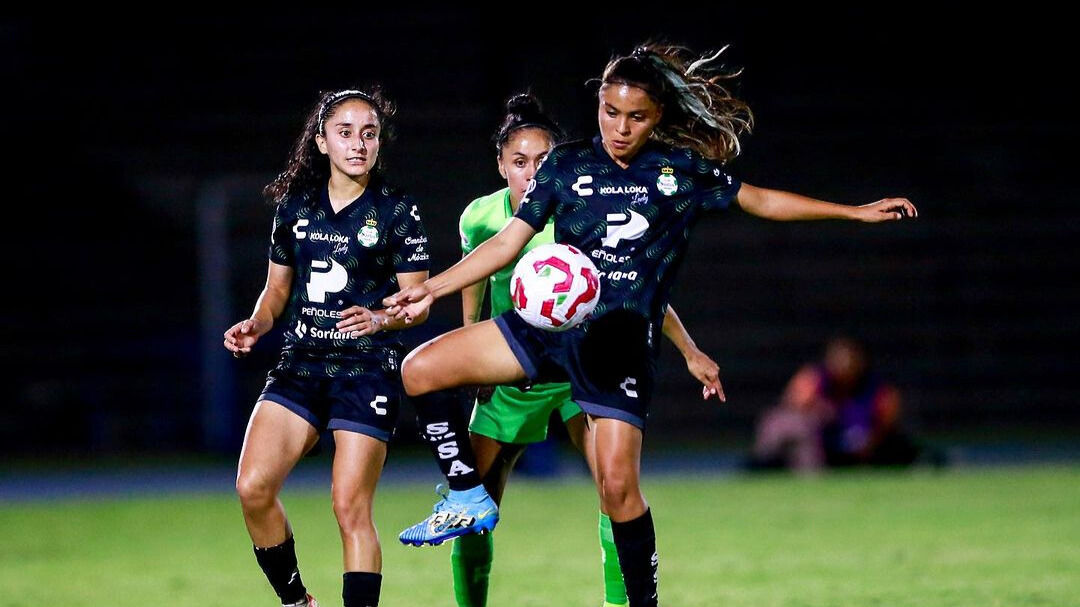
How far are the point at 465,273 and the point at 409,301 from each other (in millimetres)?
234

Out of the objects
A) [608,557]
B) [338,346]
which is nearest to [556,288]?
[338,346]

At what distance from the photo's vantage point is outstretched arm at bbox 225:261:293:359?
5.12m

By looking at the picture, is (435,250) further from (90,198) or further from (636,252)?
(636,252)

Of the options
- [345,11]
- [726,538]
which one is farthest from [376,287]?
[345,11]

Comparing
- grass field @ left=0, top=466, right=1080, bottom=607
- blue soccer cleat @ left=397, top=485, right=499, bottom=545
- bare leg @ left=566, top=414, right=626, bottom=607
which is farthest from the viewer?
grass field @ left=0, top=466, right=1080, bottom=607

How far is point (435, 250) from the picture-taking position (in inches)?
645

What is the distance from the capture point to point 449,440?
5168 mm

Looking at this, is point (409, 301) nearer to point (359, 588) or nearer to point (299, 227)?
point (299, 227)

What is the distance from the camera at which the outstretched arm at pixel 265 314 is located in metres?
5.12

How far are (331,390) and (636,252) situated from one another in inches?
46.4

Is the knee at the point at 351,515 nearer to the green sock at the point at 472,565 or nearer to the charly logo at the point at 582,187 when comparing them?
the green sock at the point at 472,565

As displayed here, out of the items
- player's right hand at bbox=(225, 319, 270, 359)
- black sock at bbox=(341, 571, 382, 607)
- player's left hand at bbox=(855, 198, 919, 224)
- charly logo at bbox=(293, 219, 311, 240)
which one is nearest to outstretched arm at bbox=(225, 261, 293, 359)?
player's right hand at bbox=(225, 319, 270, 359)

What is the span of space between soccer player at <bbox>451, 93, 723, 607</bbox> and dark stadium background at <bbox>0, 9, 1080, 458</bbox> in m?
9.55

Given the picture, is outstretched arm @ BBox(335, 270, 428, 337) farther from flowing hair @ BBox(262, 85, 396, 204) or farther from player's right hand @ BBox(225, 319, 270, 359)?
flowing hair @ BBox(262, 85, 396, 204)
